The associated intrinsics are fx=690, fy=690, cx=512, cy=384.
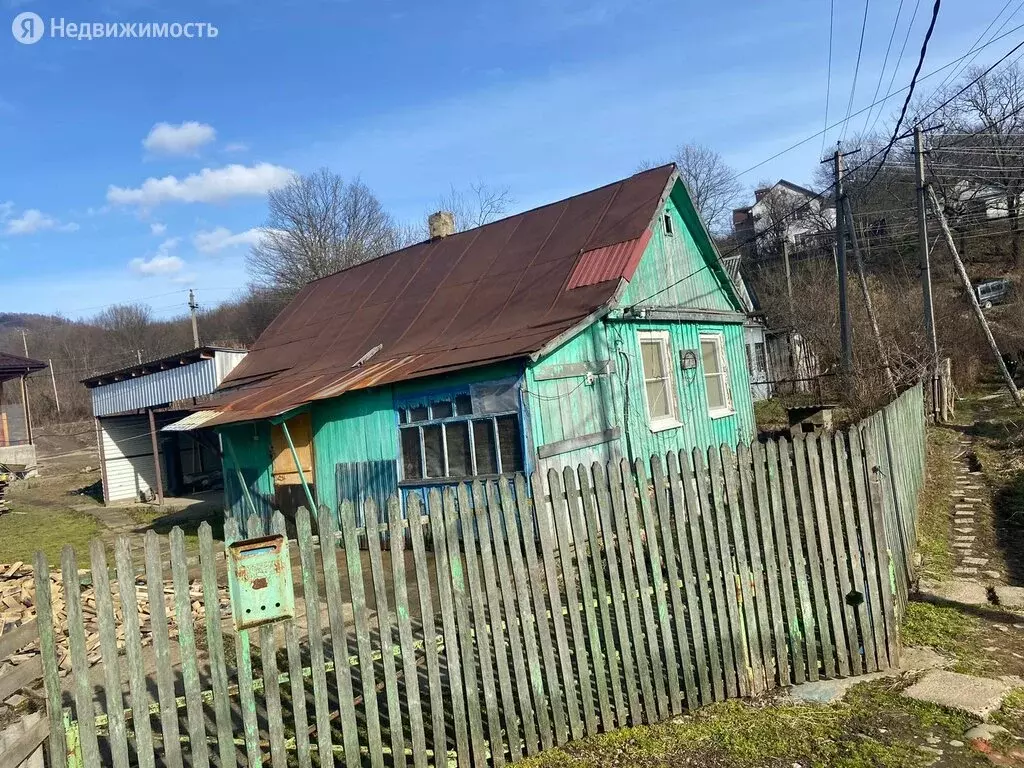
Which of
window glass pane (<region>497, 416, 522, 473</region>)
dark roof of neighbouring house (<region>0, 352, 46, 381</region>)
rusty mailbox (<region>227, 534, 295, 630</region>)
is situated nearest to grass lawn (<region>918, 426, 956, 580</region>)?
window glass pane (<region>497, 416, 522, 473</region>)

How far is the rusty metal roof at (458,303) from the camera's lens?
10.8 meters

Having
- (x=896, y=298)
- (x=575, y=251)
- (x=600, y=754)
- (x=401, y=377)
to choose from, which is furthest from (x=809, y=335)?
(x=600, y=754)

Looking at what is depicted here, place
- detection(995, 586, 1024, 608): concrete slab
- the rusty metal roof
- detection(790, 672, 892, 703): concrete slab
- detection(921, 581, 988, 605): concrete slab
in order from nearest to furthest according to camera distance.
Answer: detection(790, 672, 892, 703): concrete slab
detection(995, 586, 1024, 608): concrete slab
detection(921, 581, 988, 605): concrete slab
the rusty metal roof

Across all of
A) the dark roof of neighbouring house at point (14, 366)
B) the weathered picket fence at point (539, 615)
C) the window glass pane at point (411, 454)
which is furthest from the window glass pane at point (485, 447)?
the dark roof of neighbouring house at point (14, 366)

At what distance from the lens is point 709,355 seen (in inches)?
551

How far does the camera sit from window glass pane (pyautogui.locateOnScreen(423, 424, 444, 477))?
1035cm

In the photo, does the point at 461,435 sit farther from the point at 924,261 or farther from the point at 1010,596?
the point at 924,261

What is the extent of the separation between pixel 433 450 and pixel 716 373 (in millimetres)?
6546

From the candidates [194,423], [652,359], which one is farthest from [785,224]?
[194,423]

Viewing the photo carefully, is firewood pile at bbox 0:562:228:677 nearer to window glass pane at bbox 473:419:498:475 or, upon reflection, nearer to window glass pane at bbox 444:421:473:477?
window glass pane at bbox 444:421:473:477

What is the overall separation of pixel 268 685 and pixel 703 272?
12.8 meters

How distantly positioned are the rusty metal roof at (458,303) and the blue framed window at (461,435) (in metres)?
0.55

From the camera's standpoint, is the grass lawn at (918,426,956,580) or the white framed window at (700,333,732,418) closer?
the grass lawn at (918,426,956,580)

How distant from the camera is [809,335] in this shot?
1060 inches
